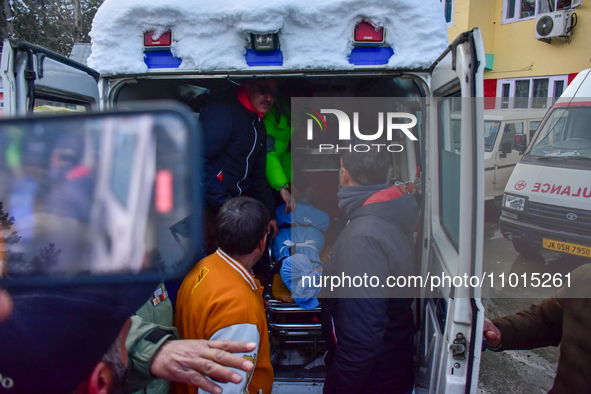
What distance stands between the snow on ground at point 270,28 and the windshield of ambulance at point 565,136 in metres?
4.78

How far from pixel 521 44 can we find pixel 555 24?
1.65 m

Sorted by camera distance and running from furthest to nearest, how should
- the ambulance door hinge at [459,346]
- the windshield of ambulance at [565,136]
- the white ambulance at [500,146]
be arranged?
the white ambulance at [500,146]
the windshield of ambulance at [565,136]
the ambulance door hinge at [459,346]

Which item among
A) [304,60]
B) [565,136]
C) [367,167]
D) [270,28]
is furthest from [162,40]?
[565,136]

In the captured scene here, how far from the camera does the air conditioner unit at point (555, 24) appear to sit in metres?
10.9

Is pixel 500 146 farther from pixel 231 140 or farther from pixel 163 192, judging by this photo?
pixel 163 192

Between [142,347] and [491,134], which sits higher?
[491,134]

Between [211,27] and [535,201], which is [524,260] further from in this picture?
[211,27]

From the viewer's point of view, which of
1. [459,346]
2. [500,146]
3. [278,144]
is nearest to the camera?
[459,346]

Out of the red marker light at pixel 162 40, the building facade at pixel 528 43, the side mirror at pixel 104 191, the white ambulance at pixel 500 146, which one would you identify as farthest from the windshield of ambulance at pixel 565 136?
the side mirror at pixel 104 191

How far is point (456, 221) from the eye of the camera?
1.98m

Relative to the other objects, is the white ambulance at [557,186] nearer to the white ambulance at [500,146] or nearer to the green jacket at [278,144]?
the white ambulance at [500,146]

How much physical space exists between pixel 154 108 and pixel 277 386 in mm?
2383

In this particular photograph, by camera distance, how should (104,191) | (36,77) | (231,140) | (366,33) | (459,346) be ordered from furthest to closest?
(231,140), (366,33), (36,77), (459,346), (104,191)

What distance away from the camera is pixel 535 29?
11953 millimetres
